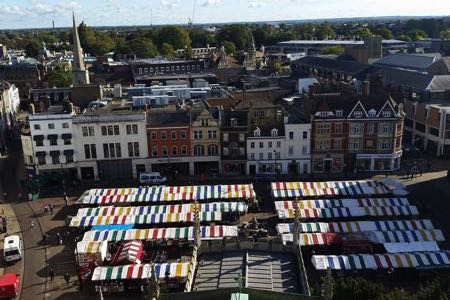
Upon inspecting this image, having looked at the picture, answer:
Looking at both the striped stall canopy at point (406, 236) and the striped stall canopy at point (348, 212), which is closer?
the striped stall canopy at point (406, 236)

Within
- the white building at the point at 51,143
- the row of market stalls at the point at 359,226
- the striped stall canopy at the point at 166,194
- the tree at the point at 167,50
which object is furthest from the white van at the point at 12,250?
the tree at the point at 167,50

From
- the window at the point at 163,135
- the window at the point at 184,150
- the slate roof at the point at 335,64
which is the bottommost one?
the window at the point at 184,150

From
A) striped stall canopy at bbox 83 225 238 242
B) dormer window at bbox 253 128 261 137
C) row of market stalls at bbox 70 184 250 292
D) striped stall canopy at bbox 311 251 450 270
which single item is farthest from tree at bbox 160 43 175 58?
striped stall canopy at bbox 311 251 450 270

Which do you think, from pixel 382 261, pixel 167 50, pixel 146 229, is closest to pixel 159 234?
pixel 146 229

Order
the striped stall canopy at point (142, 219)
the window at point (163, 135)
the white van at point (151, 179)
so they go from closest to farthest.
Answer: the striped stall canopy at point (142, 219) < the white van at point (151, 179) < the window at point (163, 135)

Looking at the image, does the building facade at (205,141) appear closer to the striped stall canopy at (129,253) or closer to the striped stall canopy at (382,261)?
the striped stall canopy at (129,253)

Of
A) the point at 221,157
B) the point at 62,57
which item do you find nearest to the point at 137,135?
the point at 221,157

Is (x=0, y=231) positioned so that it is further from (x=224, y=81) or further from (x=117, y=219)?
(x=224, y=81)
